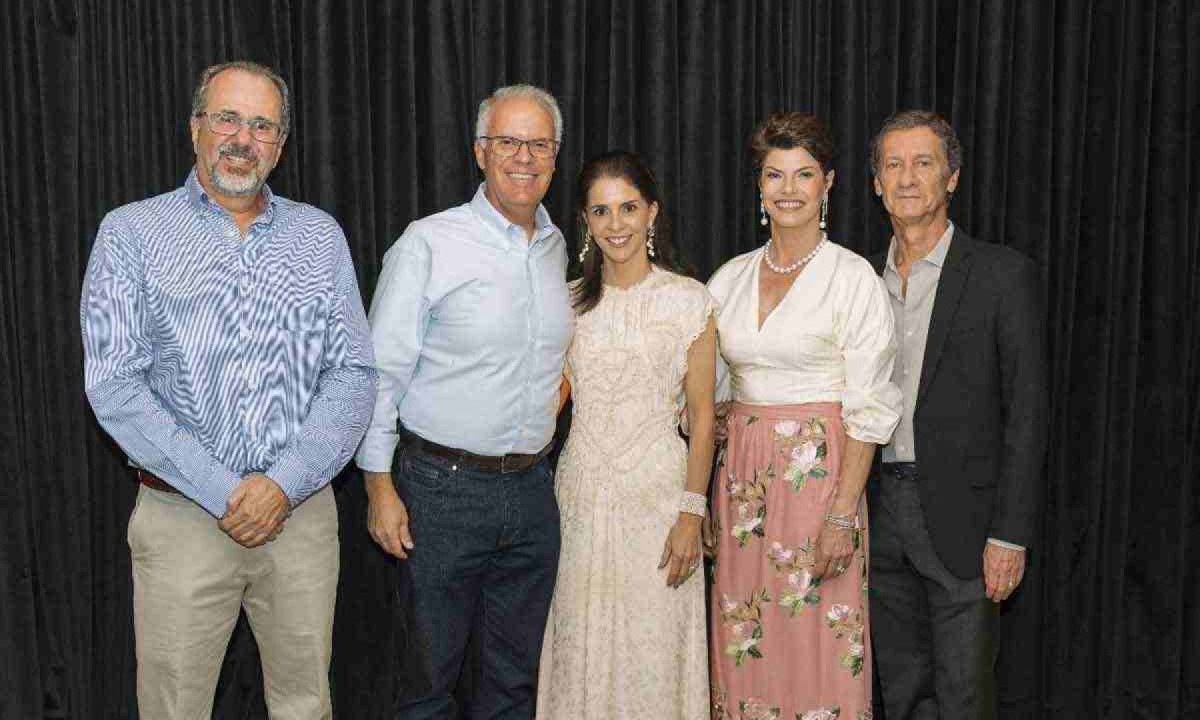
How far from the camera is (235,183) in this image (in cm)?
210

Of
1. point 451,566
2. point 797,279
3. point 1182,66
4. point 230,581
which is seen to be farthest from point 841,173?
point 230,581

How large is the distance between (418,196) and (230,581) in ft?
4.32

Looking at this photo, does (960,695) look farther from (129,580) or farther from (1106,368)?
(129,580)

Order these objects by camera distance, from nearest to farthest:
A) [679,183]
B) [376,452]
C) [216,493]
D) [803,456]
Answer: [216,493] → [376,452] → [803,456] → [679,183]

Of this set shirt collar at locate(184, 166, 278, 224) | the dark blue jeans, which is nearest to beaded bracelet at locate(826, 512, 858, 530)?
the dark blue jeans

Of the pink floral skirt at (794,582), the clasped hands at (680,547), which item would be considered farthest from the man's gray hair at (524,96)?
the clasped hands at (680,547)

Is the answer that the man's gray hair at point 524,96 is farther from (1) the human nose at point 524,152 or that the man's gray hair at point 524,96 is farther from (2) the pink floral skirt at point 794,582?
(2) the pink floral skirt at point 794,582

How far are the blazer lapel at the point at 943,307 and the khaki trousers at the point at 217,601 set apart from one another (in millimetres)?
1435

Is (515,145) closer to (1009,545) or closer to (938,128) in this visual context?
(938,128)

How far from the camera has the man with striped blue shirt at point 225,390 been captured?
2.01m

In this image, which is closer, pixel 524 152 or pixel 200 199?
pixel 200 199

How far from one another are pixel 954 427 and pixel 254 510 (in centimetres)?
159

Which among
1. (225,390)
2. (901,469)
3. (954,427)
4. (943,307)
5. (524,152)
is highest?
(524,152)

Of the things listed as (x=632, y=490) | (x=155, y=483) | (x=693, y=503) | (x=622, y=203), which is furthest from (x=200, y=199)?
(x=693, y=503)
